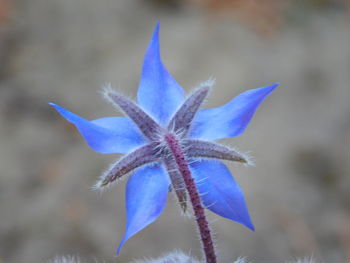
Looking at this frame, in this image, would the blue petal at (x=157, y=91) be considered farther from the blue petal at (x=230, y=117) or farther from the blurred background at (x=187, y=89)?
the blurred background at (x=187, y=89)

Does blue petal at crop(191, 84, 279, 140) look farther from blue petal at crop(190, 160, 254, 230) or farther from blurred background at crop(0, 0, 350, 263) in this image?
blurred background at crop(0, 0, 350, 263)

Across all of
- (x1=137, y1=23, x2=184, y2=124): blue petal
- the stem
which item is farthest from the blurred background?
the stem

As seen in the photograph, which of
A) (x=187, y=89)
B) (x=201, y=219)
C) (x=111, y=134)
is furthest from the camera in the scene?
(x=187, y=89)

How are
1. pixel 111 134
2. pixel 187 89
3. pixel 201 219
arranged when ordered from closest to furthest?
pixel 201 219 < pixel 111 134 < pixel 187 89

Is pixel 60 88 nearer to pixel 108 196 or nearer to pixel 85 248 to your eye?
pixel 108 196

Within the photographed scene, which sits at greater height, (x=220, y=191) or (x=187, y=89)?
(x=187, y=89)

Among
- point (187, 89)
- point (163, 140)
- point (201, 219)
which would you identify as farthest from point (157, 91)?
point (187, 89)

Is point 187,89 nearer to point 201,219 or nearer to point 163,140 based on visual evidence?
point 163,140
